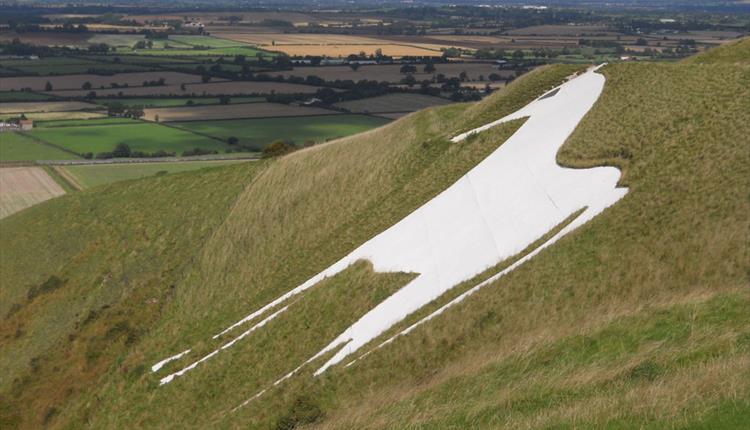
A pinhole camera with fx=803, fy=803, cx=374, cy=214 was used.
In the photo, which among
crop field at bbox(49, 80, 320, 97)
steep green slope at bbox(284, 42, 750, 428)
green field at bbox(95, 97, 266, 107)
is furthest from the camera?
crop field at bbox(49, 80, 320, 97)

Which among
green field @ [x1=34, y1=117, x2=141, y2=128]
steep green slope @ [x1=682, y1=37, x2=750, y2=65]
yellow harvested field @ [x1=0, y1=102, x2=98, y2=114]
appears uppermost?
steep green slope @ [x1=682, y1=37, x2=750, y2=65]

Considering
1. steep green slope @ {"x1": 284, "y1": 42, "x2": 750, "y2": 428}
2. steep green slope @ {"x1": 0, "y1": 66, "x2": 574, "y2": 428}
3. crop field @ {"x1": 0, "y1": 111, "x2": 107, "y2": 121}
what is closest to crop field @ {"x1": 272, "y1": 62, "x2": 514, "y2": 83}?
crop field @ {"x1": 0, "y1": 111, "x2": 107, "y2": 121}

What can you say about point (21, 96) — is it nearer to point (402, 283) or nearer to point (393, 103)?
point (393, 103)

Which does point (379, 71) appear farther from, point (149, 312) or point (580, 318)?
point (580, 318)

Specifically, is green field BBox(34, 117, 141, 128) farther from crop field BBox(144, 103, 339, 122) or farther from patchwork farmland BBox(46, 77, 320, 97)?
patchwork farmland BBox(46, 77, 320, 97)

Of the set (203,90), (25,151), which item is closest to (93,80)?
(203,90)

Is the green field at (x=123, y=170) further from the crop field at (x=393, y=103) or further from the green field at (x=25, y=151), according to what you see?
the crop field at (x=393, y=103)

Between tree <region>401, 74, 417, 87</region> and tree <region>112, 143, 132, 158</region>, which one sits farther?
tree <region>401, 74, 417, 87</region>

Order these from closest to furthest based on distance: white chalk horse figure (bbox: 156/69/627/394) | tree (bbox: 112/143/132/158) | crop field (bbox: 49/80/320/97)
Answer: white chalk horse figure (bbox: 156/69/627/394)
tree (bbox: 112/143/132/158)
crop field (bbox: 49/80/320/97)

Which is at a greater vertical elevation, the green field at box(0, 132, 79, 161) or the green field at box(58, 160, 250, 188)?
the green field at box(0, 132, 79, 161)
